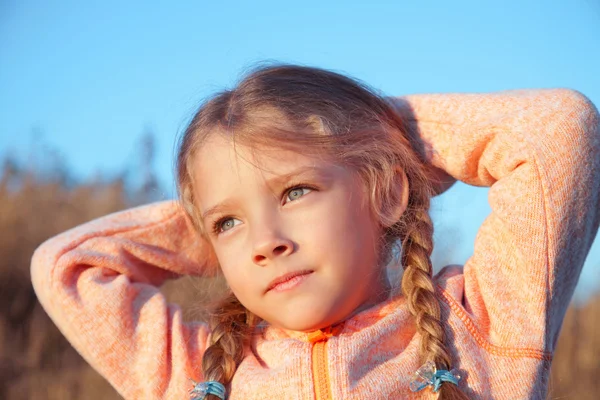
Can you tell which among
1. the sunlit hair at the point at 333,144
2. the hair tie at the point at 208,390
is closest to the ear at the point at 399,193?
the sunlit hair at the point at 333,144

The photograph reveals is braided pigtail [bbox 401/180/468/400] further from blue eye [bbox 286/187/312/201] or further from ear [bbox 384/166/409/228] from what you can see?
blue eye [bbox 286/187/312/201]

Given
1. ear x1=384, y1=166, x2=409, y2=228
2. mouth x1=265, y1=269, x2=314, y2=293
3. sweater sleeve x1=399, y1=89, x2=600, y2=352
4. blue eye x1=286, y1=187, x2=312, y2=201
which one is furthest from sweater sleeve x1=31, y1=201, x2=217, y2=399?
sweater sleeve x1=399, y1=89, x2=600, y2=352

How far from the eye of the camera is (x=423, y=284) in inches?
72.6

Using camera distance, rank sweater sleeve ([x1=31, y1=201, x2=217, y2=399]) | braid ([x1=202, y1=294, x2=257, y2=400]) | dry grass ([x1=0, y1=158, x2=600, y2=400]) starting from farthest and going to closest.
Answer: dry grass ([x1=0, y1=158, x2=600, y2=400]) → sweater sleeve ([x1=31, y1=201, x2=217, y2=399]) → braid ([x1=202, y1=294, x2=257, y2=400])

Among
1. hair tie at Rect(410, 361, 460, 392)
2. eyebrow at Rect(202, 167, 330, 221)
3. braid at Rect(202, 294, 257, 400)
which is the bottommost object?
braid at Rect(202, 294, 257, 400)

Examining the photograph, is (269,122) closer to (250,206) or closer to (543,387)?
(250,206)

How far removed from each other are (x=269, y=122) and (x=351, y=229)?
407 mm

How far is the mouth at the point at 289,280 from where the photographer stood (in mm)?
1745

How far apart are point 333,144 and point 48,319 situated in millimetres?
2629

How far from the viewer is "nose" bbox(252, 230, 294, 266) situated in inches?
67.7

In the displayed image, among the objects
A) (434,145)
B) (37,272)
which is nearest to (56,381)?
(37,272)

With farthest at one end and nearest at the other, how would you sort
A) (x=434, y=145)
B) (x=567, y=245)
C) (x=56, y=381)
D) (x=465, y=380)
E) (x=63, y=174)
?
1. (x=63, y=174)
2. (x=56, y=381)
3. (x=434, y=145)
4. (x=567, y=245)
5. (x=465, y=380)

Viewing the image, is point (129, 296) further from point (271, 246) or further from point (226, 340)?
point (271, 246)

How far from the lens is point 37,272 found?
7.66ft
